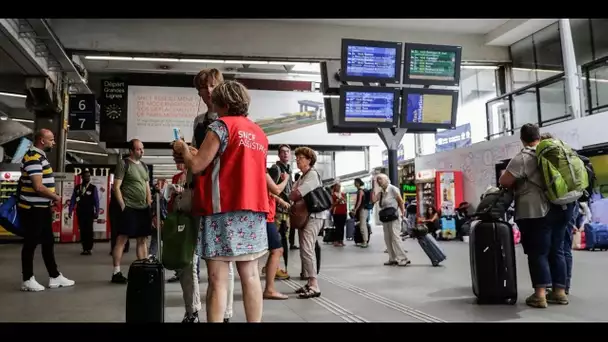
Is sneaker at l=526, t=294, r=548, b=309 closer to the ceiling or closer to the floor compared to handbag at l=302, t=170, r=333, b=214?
closer to the floor

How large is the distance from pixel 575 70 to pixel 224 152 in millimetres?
11438

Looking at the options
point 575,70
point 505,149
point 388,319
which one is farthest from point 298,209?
point 575,70

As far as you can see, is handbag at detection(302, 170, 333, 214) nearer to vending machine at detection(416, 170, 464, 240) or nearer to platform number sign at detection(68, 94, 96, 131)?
vending machine at detection(416, 170, 464, 240)

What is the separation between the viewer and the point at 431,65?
8.03 metres

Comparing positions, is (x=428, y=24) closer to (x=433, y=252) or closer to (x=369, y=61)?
(x=369, y=61)

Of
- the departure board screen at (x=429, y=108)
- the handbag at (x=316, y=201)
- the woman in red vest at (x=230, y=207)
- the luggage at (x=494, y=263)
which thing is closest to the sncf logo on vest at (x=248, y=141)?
the woman in red vest at (x=230, y=207)

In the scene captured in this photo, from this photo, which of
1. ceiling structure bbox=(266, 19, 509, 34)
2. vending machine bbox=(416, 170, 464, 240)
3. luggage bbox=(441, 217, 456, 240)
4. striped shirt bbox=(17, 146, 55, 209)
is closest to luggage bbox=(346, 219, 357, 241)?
vending machine bbox=(416, 170, 464, 240)

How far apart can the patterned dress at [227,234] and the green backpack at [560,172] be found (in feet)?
8.75

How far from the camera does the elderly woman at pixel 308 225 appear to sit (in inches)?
170

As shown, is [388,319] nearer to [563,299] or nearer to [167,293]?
[563,299]

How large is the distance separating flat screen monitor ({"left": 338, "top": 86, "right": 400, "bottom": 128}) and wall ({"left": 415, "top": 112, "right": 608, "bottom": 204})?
14.2 feet

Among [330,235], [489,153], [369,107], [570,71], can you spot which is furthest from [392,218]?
[570,71]

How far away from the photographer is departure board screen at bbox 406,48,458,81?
25.9ft

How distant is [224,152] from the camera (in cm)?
223
